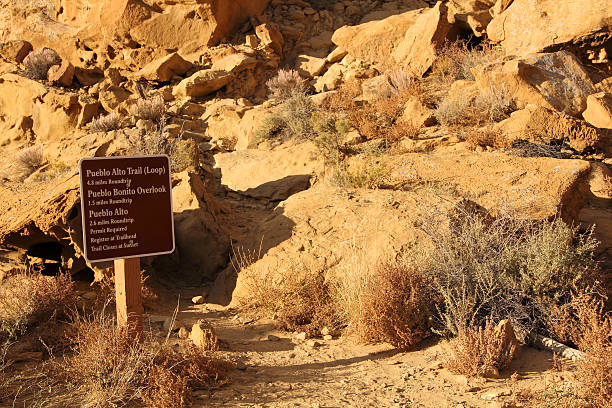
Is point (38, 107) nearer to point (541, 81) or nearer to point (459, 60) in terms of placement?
point (459, 60)

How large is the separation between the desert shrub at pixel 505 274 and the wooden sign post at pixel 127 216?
7.45 feet

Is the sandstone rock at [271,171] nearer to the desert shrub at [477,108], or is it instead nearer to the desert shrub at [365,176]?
the desert shrub at [365,176]

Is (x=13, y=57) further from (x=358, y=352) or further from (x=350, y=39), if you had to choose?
(x=358, y=352)

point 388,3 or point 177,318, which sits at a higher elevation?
point 388,3

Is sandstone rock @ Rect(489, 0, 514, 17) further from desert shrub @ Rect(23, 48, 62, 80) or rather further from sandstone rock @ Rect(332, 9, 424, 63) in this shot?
desert shrub @ Rect(23, 48, 62, 80)

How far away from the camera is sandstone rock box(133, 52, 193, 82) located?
1407 centimetres

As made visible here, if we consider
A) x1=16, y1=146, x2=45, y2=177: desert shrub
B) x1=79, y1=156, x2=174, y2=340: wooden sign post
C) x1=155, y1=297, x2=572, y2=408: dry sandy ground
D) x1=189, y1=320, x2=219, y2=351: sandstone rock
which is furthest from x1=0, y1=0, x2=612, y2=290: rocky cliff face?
x1=79, y1=156, x2=174, y2=340: wooden sign post

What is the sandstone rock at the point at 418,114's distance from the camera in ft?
30.8

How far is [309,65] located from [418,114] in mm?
5792

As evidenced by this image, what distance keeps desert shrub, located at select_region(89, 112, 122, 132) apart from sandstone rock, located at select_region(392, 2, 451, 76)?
6490 mm

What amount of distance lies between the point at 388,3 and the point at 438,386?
15.0 meters

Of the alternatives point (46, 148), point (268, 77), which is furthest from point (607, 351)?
point (268, 77)

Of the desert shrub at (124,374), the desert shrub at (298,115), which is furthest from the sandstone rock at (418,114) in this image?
the desert shrub at (124,374)

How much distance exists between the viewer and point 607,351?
331 centimetres
